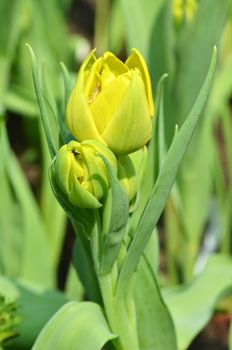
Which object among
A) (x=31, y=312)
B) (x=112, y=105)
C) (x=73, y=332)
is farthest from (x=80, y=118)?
(x=31, y=312)

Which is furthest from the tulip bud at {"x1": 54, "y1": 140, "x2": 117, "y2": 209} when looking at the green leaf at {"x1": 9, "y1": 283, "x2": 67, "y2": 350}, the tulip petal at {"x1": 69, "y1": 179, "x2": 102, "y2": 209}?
the green leaf at {"x1": 9, "y1": 283, "x2": 67, "y2": 350}

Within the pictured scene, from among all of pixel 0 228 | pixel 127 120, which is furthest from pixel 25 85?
pixel 127 120

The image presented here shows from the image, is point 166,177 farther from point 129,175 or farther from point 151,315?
point 151,315

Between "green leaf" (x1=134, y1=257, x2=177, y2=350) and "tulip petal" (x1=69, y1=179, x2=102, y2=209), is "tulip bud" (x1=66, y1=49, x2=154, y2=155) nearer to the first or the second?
"tulip petal" (x1=69, y1=179, x2=102, y2=209)

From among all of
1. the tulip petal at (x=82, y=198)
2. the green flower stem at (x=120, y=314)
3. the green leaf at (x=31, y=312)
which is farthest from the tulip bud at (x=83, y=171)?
the green leaf at (x=31, y=312)

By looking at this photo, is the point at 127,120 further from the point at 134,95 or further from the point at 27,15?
the point at 27,15
